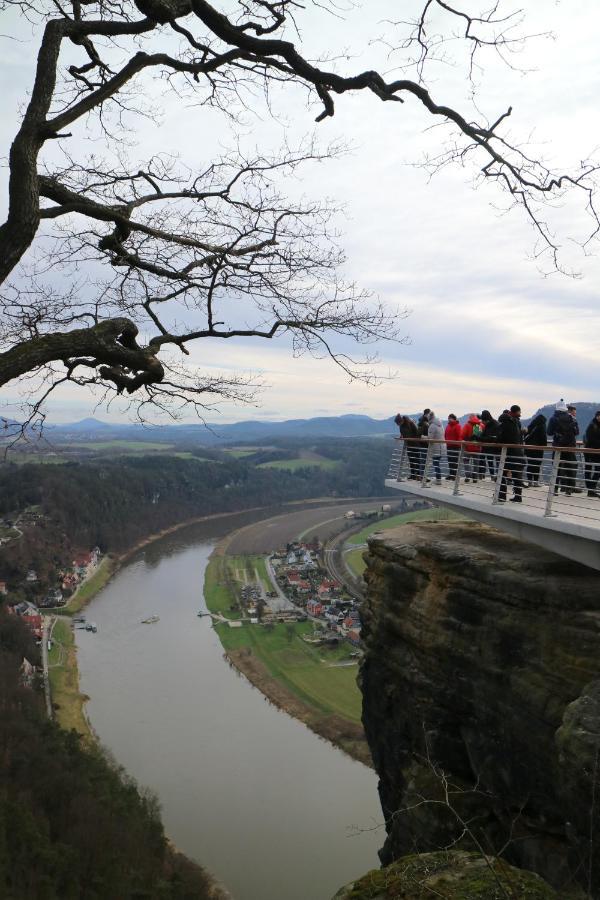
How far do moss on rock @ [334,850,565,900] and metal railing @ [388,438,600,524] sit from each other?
5782mm

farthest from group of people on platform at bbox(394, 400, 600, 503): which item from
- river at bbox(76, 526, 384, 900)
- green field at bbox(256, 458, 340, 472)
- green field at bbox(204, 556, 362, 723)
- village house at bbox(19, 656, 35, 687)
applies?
green field at bbox(256, 458, 340, 472)

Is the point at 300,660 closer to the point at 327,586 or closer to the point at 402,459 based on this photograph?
the point at 327,586

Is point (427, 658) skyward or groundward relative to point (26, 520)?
skyward

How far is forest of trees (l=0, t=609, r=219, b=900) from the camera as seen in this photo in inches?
768

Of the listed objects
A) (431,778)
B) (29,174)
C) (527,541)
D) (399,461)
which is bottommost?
(431,778)

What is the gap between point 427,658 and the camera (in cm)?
1085

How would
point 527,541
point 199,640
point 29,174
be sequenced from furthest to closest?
point 199,640 < point 527,541 < point 29,174

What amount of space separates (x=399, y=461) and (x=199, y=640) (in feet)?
112

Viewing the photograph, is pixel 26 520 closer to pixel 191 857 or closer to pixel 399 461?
pixel 191 857

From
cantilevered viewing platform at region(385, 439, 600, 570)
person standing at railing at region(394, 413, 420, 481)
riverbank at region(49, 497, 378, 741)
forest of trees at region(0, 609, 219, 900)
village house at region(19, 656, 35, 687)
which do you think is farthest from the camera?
village house at region(19, 656, 35, 687)

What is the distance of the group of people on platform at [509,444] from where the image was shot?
10773 mm

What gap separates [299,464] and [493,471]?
439 feet

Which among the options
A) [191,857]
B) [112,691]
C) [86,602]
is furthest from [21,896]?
[86,602]

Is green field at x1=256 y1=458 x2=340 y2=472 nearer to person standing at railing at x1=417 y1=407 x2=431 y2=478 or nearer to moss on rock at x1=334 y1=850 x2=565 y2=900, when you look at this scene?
person standing at railing at x1=417 y1=407 x2=431 y2=478
